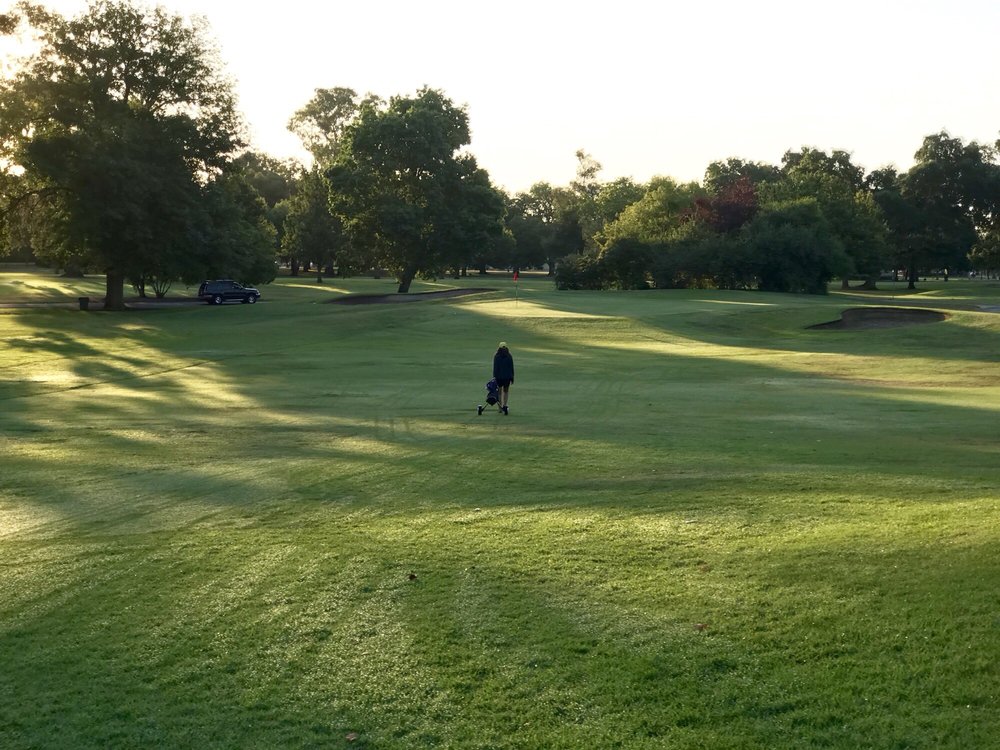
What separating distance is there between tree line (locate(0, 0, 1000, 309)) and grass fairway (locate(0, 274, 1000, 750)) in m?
43.9

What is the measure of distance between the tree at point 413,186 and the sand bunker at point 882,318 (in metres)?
38.1

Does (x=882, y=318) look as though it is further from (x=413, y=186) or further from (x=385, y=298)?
(x=413, y=186)

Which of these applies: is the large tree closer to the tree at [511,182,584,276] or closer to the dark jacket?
the tree at [511,182,584,276]

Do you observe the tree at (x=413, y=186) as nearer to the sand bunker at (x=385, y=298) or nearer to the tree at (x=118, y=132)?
the sand bunker at (x=385, y=298)

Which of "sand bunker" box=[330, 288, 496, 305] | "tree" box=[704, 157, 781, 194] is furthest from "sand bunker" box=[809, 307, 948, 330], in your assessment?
"tree" box=[704, 157, 781, 194]

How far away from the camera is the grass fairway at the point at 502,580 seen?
7301mm

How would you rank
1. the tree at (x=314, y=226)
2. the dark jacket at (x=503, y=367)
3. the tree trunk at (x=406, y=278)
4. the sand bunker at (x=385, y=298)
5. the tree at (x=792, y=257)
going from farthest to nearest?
the tree at (x=314, y=226), the tree trunk at (x=406, y=278), the tree at (x=792, y=257), the sand bunker at (x=385, y=298), the dark jacket at (x=503, y=367)

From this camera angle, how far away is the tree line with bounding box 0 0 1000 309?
63812mm

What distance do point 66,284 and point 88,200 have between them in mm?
46544

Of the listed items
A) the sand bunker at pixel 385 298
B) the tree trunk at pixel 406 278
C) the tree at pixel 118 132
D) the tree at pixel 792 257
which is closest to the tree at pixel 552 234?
the tree trunk at pixel 406 278

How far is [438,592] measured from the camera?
9617mm

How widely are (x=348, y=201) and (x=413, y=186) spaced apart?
5.80 m

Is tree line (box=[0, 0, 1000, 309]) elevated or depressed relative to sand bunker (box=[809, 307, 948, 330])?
elevated

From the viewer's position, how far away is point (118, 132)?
63.0 meters
